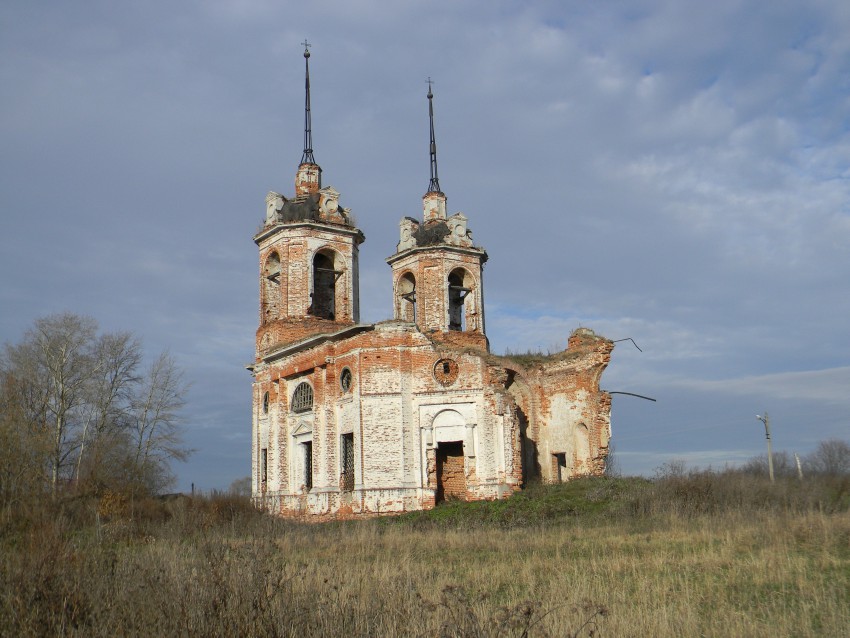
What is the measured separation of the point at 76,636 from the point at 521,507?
16.2 m

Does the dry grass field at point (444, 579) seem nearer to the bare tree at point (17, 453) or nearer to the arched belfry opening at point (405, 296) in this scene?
the bare tree at point (17, 453)

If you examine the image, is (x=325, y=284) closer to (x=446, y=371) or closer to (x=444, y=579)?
(x=446, y=371)

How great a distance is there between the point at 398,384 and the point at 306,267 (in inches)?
246

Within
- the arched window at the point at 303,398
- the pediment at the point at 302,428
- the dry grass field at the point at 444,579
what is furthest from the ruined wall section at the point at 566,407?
the dry grass field at the point at 444,579

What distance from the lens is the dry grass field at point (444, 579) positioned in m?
5.48

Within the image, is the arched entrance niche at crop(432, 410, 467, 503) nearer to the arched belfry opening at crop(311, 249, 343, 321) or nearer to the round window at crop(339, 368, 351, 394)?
the round window at crop(339, 368, 351, 394)

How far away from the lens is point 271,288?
94.4 feet

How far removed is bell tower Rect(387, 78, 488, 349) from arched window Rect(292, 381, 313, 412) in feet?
16.1

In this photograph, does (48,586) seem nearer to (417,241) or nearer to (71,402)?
(417,241)

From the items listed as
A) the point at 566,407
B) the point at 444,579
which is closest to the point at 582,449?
the point at 566,407

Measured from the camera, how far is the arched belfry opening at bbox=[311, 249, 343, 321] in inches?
1117

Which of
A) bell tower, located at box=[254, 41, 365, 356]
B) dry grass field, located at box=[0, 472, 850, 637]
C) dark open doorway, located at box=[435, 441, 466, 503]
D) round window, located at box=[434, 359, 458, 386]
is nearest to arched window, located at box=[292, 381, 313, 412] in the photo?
bell tower, located at box=[254, 41, 365, 356]

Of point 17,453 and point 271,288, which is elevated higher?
point 271,288

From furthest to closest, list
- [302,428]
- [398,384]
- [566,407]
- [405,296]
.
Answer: [405,296]
[566,407]
[302,428]
[398,384]
